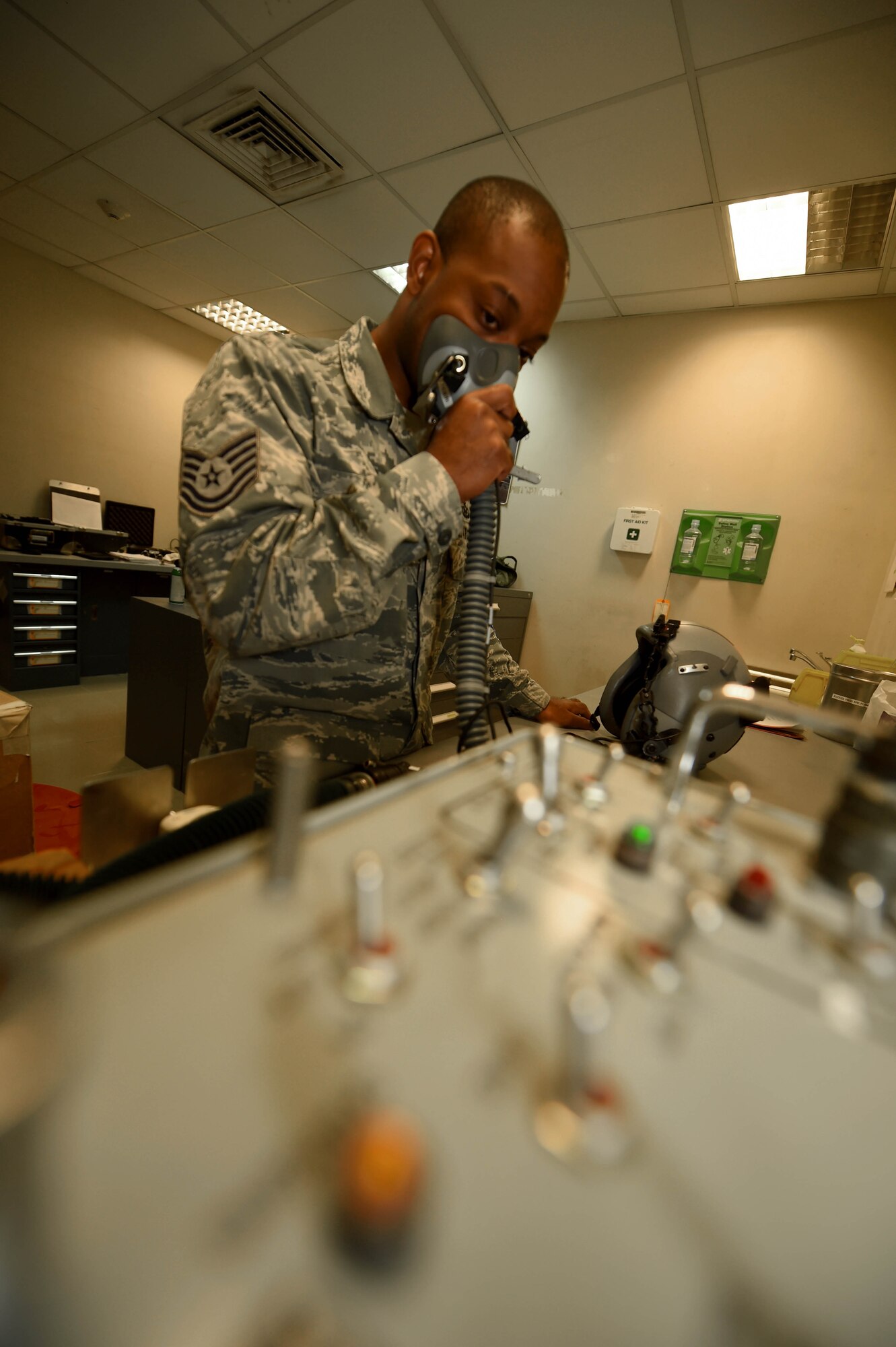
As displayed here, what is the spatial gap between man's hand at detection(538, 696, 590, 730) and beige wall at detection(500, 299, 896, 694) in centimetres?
173

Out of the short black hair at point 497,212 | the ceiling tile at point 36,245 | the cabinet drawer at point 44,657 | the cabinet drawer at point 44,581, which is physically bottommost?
the cabinet drawer at point 44,657

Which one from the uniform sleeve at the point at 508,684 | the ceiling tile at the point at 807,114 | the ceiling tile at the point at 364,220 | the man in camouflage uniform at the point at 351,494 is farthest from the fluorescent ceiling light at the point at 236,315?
the uniform sleeve at the point at 508,684

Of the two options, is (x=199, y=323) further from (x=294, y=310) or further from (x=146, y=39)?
(x=146, y=39)

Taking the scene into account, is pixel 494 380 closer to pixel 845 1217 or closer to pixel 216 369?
pixel 216 369

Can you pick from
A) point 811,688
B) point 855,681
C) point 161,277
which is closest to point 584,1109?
point 855,681

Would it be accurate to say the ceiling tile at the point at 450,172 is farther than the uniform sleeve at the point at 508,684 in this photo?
Yes

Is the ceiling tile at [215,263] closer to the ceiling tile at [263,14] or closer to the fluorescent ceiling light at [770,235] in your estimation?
the ceiling tile at [263,14]

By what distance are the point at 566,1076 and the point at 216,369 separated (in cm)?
101

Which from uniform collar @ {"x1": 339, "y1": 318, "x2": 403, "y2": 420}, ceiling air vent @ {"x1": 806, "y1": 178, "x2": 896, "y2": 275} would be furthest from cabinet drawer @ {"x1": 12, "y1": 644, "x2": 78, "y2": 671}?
ceiling air vent @ {"x1": 806, "y1": 178, "x2": 896, "y2": 275}

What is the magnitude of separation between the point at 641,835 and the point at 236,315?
5.34 meters

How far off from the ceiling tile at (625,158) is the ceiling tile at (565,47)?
7 cm

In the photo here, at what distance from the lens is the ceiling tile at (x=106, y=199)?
8.94 feet

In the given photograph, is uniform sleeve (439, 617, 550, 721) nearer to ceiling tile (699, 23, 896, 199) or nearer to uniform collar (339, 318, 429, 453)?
uniform collar (339, 318, 429, 453)

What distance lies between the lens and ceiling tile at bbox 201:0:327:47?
164 centimetres
